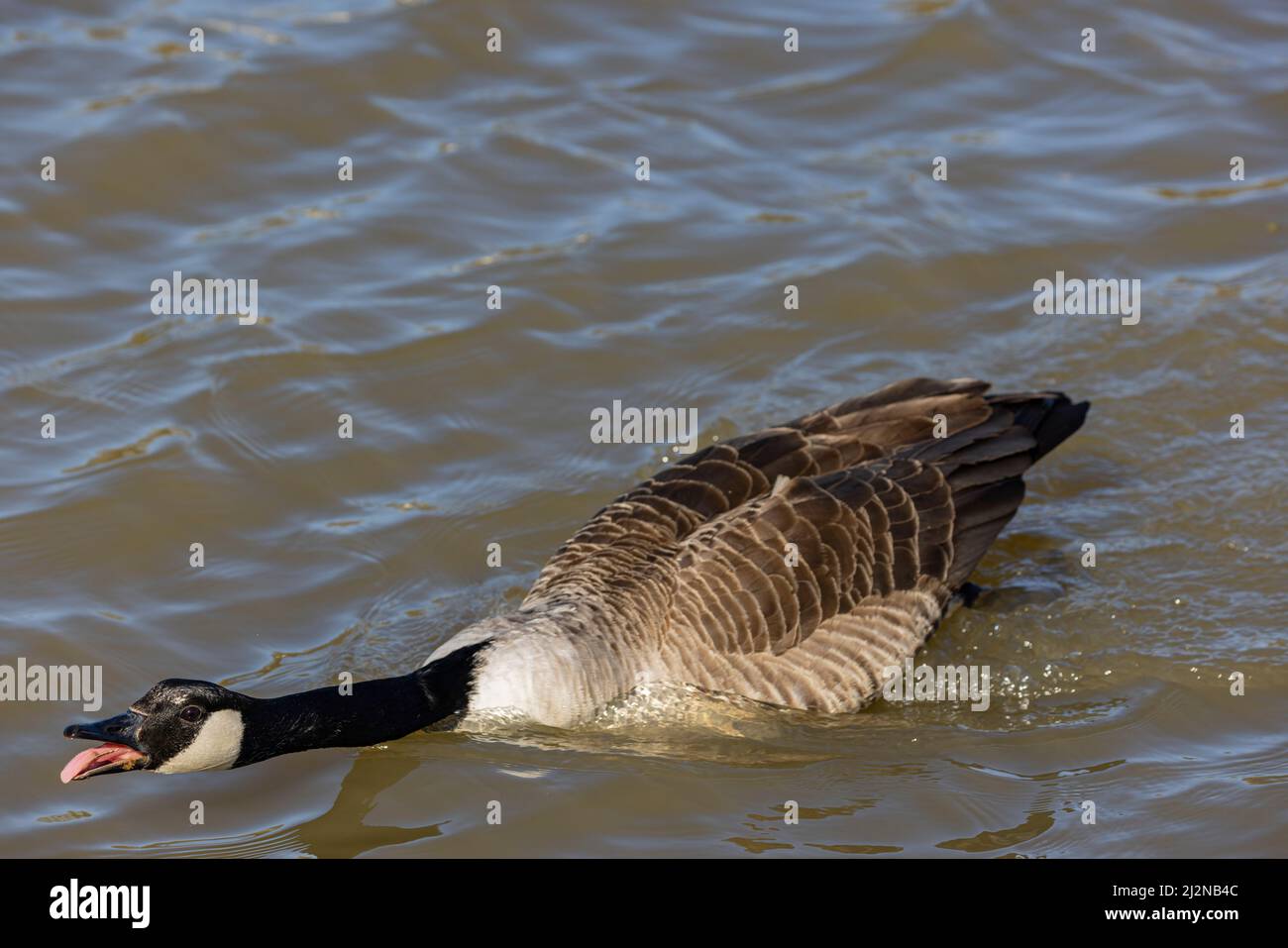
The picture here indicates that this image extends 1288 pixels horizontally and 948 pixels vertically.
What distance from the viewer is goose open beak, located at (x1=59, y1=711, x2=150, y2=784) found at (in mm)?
6906

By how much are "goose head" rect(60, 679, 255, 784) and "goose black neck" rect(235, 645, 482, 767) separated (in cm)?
11

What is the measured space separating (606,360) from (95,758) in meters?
5.57

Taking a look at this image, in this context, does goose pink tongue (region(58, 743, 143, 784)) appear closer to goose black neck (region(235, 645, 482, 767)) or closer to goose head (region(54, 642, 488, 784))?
A: goose head (region(54, 642, 488, 784))

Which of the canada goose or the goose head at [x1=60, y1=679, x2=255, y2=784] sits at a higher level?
the canada goose

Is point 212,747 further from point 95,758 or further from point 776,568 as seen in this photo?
point 776,568

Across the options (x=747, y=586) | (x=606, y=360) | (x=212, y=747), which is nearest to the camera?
(x=212, y=747)

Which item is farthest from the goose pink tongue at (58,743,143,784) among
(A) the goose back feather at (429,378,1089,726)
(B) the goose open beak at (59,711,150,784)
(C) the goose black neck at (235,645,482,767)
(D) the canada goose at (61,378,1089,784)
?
(A) the goose back feather at (429,378,1089,726)

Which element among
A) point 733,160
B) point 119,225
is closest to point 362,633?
point 119,225

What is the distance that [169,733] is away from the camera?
7.03m

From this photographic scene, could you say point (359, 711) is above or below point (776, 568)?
below

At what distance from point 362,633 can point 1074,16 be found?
11268 millimetres

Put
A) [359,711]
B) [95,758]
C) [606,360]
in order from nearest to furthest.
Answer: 1. [95,758]
2. [359,711]
3. [606,360]

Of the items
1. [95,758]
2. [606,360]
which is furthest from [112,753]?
[606,360]

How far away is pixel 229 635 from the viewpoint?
8.92 m
